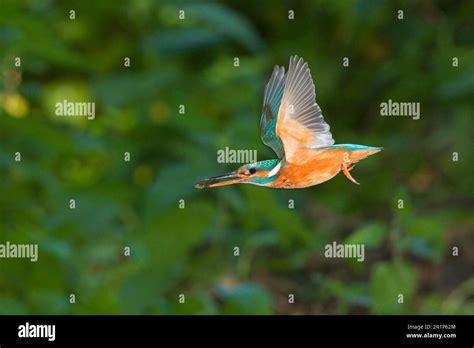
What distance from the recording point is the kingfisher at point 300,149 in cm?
96

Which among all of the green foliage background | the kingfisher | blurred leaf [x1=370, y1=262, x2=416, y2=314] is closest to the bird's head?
the kingfisher

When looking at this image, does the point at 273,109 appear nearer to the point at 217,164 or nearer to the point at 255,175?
the point at 255,175

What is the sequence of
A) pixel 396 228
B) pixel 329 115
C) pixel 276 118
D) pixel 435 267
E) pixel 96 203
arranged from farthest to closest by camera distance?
pixel 329 115 → pixel 435 267 → pixel 96 203 → pixel 396 228 → pixel 276 118

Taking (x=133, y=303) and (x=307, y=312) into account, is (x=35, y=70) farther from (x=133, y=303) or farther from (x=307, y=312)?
(x=307, y=312)

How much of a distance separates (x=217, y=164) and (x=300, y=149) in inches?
40.2

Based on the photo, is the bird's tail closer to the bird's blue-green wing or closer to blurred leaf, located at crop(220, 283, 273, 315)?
the bird's blue-green wing

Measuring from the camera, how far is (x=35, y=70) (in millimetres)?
2234

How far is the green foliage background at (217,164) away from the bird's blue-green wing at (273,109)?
46 cm

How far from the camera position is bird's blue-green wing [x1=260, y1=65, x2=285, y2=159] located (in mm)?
1016

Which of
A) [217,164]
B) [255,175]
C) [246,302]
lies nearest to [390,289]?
[246,302]

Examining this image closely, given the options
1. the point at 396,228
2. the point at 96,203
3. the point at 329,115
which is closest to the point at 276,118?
the point at 396,228
